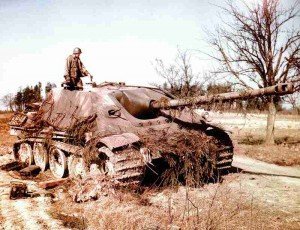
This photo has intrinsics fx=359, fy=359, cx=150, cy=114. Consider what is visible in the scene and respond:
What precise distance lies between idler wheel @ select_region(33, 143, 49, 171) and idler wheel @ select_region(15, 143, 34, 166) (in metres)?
0.23

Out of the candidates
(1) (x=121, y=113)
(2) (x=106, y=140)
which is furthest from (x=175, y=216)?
(1) (x=121, y=113)

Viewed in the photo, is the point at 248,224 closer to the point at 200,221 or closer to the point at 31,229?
the point at 200,221

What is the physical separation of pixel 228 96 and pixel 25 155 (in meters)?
6.51

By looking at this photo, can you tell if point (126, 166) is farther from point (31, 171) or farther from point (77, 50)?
point (77, 50)

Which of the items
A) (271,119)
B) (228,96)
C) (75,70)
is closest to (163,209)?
(228,96)

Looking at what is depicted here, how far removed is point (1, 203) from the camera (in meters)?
6.41

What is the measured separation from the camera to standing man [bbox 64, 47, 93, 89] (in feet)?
31.3

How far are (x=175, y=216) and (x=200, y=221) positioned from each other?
0.52 meters

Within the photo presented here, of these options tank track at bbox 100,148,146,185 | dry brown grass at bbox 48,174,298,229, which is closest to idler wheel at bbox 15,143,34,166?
dry brown grass at bbox 48,174,298,229

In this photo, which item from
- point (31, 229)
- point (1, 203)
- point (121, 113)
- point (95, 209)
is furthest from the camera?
point (121, 113)

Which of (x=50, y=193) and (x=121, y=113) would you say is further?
(x=121, y=113)

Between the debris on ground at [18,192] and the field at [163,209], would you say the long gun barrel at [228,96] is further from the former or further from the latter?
the debris on ground at [18,192]

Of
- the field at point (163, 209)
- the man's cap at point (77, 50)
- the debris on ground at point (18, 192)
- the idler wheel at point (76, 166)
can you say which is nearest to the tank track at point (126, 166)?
the field at point (163, 209)

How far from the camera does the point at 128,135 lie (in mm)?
6883
